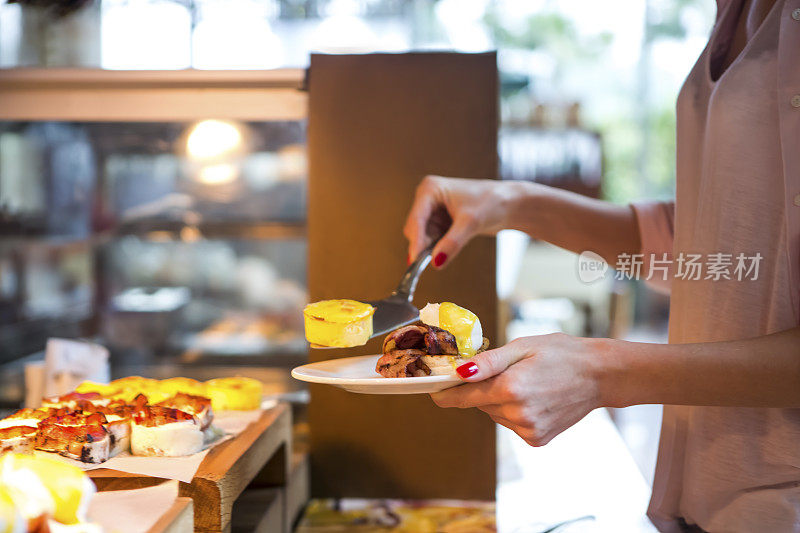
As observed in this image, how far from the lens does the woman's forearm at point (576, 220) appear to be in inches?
51.5

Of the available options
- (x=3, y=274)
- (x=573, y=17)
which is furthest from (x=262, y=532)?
(x=573, y=17)

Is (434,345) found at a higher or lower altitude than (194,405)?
higher

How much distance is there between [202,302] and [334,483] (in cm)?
117

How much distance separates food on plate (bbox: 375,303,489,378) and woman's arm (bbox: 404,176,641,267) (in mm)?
267

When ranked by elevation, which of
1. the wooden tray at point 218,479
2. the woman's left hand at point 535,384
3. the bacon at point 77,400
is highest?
the woman's left hand at point 535,384

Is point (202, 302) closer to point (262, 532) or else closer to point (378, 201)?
point (378, 201)

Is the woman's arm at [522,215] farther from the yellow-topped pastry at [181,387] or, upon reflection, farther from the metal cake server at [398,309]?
the yellow-topped pastry at [181,387]

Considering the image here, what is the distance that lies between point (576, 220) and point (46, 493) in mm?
1019

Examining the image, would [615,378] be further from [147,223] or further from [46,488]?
[147,223]

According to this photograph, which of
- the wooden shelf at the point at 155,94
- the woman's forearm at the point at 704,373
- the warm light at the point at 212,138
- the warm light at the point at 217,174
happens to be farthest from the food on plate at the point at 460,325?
the warm light at the point at 217,174

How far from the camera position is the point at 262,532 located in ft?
3.55

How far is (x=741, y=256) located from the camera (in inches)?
38.0

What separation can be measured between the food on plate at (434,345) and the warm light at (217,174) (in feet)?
4.88

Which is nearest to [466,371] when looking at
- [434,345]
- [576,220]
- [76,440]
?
[434,345]
